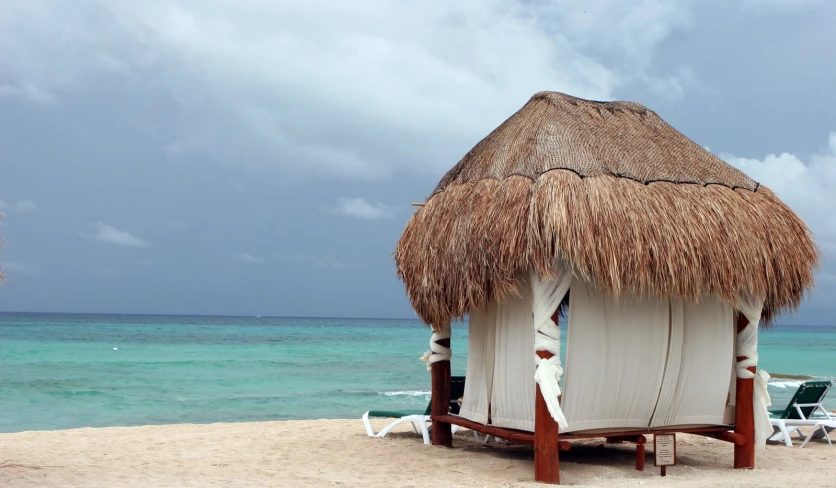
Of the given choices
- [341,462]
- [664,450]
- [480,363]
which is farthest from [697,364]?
[341,462]

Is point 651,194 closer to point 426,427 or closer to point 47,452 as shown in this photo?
point 426,427

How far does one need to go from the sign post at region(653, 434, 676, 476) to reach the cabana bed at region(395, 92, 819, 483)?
0.11 metres

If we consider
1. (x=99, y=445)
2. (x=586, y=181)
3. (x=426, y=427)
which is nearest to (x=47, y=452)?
(x=99, y=445)

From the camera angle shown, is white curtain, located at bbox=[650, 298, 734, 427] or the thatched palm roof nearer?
the thatched palm roof

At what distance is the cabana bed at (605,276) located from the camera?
238 inches

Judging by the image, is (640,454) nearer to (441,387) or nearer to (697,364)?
(697,364)

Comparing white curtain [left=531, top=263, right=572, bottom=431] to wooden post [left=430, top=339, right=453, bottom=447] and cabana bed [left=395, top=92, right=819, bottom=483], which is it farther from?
wooden post [left=430, top=339, right=453, bottom=447]

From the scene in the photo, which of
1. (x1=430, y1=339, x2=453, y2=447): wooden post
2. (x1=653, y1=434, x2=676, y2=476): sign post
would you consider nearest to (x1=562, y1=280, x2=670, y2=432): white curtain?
(x1=653, y1=434, x2=676, y2=476): sign post

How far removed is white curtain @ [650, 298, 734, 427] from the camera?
21.9ft

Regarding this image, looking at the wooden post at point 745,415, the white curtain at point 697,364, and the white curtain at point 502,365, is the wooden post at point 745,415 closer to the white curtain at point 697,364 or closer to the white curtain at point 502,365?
the white curtain at point 697,364

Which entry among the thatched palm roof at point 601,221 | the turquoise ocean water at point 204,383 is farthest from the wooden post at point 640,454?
the turquoise ocean water at point 204,383

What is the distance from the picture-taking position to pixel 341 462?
7.39 metres

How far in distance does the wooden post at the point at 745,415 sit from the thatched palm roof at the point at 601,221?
641mm

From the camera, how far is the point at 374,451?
801 cm
